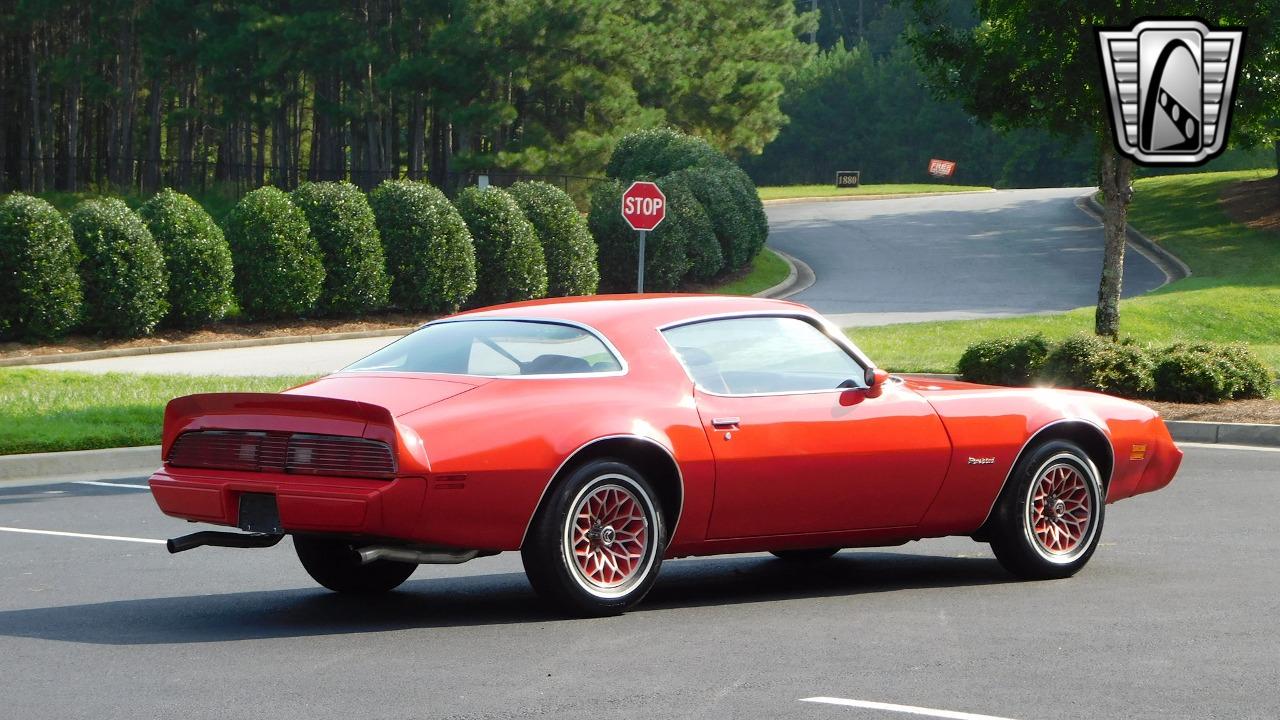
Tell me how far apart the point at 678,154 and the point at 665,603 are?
39219mm

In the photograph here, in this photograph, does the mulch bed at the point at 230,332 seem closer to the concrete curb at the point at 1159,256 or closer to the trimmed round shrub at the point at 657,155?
the trimmed round shrub at the point at 657,155

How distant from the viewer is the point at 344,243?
1266 inches

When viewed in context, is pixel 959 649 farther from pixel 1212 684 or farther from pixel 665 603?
pixel 665 603

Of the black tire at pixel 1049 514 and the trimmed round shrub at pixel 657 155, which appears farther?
the trimmed round shrub at pixel 657 155

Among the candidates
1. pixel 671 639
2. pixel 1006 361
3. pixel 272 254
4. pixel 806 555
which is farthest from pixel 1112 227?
pixel 272 254

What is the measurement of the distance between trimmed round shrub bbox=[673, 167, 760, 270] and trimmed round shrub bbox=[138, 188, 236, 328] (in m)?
15.3

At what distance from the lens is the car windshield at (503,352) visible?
805 centimetres

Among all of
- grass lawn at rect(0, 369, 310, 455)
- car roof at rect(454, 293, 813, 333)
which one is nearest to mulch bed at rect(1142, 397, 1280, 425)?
grass lawn at rect(0, 369, 310, 455)

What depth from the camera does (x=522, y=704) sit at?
610cm

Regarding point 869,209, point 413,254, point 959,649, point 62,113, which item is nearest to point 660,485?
point 959,649

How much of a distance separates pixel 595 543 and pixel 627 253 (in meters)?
32.4

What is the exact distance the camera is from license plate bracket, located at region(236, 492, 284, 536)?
7375 millimetres

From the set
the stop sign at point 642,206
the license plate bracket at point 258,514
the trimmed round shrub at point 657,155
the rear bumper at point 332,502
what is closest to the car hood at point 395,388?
the rear bumper at point 332,502

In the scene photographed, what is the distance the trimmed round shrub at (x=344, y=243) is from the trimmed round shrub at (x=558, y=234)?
4.59 metres
